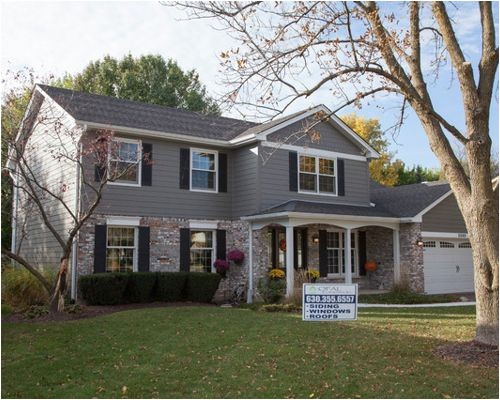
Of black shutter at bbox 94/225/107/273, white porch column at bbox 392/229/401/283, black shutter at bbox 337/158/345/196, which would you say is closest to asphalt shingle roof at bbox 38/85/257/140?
black shutter at bbox 94/225/107/273

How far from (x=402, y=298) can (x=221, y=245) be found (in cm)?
612

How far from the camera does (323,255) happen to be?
19.8m

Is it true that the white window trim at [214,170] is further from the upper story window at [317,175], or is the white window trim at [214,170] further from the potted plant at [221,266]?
A: the upper story window at [317,175]

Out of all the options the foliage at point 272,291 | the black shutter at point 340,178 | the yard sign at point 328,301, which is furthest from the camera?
the black shutter at point 340,178

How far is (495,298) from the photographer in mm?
8766

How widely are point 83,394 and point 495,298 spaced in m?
6.35

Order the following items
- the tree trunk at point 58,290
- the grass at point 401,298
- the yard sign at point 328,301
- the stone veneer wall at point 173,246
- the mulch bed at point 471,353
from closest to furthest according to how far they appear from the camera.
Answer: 1. the mulch bed at point 471,353
2. the yard sign at point 328,301
3. the tree trunk at point 58,290
4. the stone veneer wall at point 173,246
5. the grass at point 401,298

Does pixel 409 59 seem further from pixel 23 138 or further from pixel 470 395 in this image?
pixel 23 138

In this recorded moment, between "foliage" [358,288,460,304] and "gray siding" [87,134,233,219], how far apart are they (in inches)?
216

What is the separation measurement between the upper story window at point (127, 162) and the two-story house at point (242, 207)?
1.5 inches

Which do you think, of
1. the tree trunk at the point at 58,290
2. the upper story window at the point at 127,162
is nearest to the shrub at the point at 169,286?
the upper story window at the point at 127,162

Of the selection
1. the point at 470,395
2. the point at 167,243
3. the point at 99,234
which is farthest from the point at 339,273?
the point at 470,395

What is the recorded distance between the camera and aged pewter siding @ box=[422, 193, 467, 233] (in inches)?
801

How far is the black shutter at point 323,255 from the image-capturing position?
64.3ft
